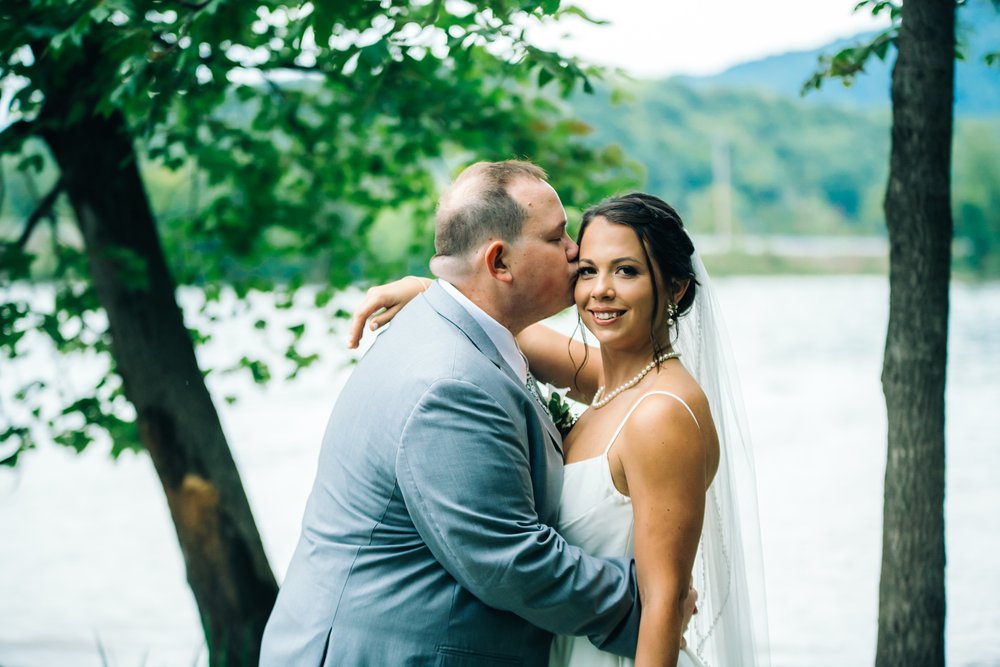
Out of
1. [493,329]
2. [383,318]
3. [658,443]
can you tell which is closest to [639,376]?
[658,443]

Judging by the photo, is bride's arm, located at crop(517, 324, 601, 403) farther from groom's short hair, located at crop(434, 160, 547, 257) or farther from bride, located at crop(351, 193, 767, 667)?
groom's short hair, located at crop(434, 160, 547, 257)

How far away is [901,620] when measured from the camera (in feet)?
10.7

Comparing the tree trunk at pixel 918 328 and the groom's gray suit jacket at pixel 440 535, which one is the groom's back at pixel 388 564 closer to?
the groom's gray suit jacket at pixel 440 535

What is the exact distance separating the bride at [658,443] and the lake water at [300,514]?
2.81 m

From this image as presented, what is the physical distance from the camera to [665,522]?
2354 mm

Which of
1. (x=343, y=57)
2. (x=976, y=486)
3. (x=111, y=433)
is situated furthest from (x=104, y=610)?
(x=976, y=486)

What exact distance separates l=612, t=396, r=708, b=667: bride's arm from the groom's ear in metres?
0.53

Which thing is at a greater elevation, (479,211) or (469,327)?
(479,211)

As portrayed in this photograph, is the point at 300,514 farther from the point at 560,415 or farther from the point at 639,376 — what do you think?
the point at 639,376

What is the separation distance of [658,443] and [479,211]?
2.42 ft

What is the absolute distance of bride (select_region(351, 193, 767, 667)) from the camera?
Result: 7.77 feet

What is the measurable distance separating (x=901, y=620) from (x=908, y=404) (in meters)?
0.73

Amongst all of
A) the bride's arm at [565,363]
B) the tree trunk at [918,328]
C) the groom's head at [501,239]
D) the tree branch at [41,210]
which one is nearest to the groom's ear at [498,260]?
the groom's head at [501,239]

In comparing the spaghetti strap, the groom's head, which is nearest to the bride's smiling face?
the groom's head
